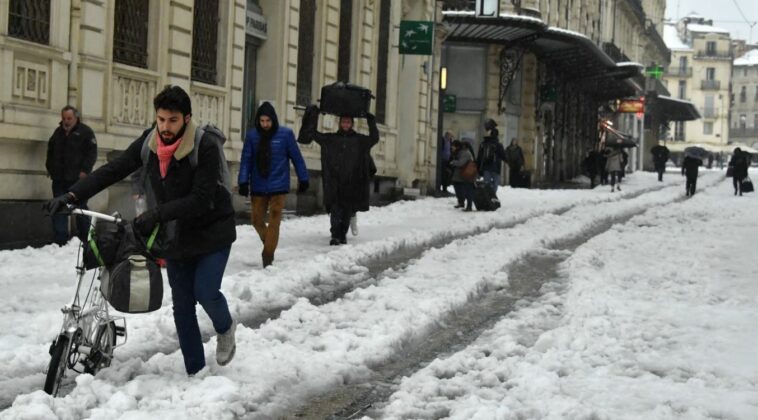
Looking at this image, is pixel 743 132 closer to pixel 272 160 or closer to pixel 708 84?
pixel 708 84

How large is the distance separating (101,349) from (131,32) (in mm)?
9498

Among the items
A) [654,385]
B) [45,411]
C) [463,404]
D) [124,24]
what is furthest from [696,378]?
[124,24]

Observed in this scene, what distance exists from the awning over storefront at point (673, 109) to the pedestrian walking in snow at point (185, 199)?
68.5 m

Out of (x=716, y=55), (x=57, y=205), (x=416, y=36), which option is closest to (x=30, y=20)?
(x=57, y=205)

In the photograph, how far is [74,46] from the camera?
12.7m

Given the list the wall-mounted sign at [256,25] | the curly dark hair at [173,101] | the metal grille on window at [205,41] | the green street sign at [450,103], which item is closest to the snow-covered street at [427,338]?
the curly dark hair at [173,101]

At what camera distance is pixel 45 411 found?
192 inches

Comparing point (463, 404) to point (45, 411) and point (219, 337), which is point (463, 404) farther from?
point (45, 411)

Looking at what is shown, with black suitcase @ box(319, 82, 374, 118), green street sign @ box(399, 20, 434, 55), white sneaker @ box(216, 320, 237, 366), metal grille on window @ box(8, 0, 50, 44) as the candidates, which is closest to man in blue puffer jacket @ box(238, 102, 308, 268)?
black suitcase @ box(319, 82, 374, 118)

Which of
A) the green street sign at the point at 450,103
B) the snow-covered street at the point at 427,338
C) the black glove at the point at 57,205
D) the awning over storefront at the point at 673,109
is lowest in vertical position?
the snow-covered street at the point at 427,338

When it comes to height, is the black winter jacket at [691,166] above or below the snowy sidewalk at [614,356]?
above

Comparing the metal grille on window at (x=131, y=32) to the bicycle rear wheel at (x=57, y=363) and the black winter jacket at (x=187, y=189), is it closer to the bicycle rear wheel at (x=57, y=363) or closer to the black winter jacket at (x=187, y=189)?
the black winter jacket at (x=187, y=189)

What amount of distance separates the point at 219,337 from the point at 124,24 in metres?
9.17

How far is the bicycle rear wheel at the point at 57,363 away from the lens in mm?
5117
